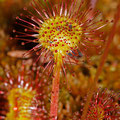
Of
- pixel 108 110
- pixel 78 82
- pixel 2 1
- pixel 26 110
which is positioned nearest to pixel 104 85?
pixel 78 82

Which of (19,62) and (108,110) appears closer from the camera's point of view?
(108,110)

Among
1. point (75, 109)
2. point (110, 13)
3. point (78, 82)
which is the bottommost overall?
point (75, 109)

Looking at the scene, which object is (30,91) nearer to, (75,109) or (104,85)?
(75,109)

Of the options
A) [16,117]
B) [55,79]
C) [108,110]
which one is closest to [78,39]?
[55,79]

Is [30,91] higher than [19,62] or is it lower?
lower

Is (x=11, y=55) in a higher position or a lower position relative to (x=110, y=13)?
lower

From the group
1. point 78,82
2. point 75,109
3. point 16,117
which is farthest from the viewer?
point 78,82

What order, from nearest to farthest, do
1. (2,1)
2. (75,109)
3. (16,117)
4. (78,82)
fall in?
(16,117), (75,109), (78,82), (2,1)

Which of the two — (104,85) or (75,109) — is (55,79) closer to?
(75,109)

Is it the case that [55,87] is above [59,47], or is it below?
below
